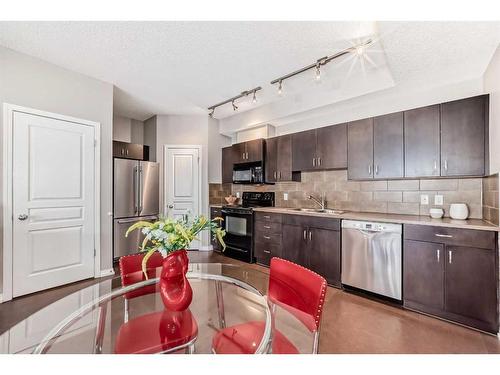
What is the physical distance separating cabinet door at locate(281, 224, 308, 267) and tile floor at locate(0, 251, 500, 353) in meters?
0.66

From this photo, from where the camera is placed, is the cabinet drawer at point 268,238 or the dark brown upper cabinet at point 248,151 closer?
the cabinet drawer at point 268,238

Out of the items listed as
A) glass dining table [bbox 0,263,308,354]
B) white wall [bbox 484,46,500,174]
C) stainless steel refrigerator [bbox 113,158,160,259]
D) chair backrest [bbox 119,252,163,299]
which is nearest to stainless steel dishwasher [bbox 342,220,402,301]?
white wall [bbox 484,46,500,174]

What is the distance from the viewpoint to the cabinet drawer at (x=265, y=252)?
132 inches

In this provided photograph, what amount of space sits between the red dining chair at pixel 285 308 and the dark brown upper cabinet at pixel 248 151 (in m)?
2.81

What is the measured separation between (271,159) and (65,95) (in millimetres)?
2951

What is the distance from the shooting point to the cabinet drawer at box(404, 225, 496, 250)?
183cm

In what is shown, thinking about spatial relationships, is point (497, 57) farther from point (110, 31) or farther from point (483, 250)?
point (110, 31)

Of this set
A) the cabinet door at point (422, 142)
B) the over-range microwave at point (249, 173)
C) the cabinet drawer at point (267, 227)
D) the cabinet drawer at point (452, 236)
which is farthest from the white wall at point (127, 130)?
the cabinet drawer at point (452, 236)

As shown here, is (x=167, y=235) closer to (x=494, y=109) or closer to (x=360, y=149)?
(x=360, y=149)

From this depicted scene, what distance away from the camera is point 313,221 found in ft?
9.59

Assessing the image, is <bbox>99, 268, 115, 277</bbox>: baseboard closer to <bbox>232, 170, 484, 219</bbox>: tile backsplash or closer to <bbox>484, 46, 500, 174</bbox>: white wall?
A: <bbox>232, 170, 484, 219</bbox>: tile backsplash

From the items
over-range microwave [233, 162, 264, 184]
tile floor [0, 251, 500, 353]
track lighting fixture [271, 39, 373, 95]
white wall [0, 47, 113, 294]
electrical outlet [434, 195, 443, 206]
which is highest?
track lighting fixture [271, 39, 373, 95]

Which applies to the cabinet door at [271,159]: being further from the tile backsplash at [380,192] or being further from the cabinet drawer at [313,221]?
the cabinet drawer at [313,221]

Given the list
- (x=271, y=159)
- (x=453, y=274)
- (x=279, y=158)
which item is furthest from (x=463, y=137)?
(x=271, y=159)
